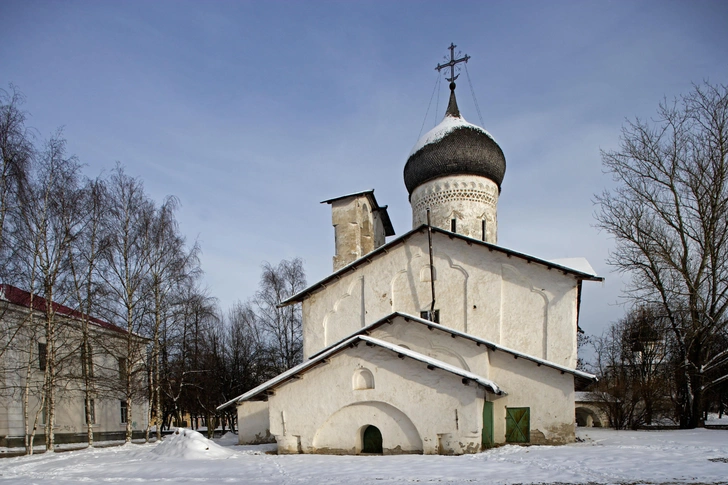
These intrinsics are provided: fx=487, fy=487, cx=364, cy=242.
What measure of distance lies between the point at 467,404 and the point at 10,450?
1490 cm

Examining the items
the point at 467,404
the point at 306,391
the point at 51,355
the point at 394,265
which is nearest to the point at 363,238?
the point at 394,265

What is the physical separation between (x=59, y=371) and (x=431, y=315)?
35.0ft

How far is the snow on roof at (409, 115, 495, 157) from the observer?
60.1 feet

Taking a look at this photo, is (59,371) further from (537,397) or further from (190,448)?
Answer: (537,397)

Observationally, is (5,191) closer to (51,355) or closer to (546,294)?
(51,355)

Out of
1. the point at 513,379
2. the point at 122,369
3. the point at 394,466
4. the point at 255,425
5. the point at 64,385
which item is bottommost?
the point at 255,425

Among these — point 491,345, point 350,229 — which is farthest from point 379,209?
point 491,345

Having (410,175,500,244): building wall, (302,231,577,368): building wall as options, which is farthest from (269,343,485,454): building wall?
(410,175,500,244): building wall

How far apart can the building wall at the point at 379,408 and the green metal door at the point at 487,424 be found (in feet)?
3.09

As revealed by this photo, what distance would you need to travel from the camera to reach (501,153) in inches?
727

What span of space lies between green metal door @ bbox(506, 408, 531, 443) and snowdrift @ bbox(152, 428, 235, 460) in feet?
A: 21.8

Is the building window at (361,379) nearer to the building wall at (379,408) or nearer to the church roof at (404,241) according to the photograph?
the building wall at (379,408)

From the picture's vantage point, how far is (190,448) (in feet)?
36.0

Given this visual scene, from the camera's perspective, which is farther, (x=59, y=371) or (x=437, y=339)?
(x=59, y=371)
